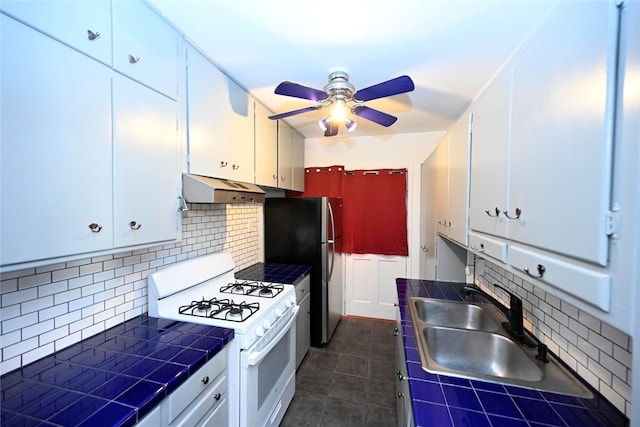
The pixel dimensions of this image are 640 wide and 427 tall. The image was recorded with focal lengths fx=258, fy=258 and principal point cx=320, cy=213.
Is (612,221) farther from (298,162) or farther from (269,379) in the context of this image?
(298,162)

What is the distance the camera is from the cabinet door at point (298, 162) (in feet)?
10.5

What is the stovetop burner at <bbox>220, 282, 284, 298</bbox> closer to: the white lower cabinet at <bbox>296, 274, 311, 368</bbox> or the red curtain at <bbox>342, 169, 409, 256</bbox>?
the white lower cabinet at <bbox>296, 274, 311, 368</bbox>

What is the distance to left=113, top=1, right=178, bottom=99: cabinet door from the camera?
108 centimetres

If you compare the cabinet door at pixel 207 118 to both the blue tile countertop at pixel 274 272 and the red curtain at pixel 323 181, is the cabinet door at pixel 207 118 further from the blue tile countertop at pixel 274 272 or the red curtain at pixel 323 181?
the red curtain at pixel 323 181

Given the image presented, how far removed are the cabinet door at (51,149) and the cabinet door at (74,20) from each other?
0.10ft

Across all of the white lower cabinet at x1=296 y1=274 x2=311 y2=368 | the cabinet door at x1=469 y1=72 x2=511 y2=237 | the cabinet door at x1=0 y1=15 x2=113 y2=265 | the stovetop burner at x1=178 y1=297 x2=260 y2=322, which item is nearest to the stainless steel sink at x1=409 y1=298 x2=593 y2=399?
the cabinet door at x1=469 y1=72 x2=511 y2=237

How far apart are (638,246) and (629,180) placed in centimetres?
14

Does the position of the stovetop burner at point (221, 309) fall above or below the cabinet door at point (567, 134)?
below

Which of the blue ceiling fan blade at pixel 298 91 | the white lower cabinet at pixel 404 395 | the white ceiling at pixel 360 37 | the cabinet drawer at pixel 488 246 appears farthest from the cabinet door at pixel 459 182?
the blue ceiling fan blade at pixel 298 91

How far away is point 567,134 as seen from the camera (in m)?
0.72

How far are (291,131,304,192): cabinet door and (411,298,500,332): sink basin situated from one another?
200 cm

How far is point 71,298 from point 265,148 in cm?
173

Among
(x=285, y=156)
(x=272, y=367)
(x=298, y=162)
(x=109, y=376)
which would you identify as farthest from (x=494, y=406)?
(x=298, y=162)

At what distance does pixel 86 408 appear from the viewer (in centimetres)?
82
